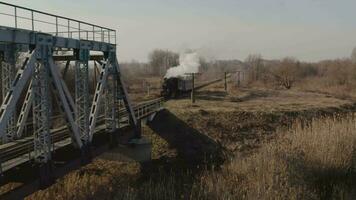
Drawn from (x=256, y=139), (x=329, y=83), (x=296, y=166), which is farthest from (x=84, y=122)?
(x=329, y=83)

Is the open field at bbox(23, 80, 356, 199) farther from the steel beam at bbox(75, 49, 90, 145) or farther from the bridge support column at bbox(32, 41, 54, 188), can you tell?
the steel beam at bbox(75, 49, 90, 145)

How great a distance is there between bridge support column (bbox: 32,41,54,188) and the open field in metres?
2.44

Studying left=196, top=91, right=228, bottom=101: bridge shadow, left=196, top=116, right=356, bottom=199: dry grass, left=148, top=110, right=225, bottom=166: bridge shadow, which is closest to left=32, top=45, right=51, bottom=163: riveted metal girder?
left=196, top=116, right=356, bottom=199: dry grass

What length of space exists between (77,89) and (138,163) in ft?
27.8

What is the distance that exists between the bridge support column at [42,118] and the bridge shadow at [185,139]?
1334cm

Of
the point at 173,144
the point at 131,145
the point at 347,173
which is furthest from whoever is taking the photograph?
the point at 173,144

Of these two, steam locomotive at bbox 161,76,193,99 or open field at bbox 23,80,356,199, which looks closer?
open field at bbox 23,80,356,199

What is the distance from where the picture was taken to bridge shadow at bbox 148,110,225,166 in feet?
97.0

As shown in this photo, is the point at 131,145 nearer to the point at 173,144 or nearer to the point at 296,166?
the point at 173,144

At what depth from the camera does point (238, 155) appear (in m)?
19.3

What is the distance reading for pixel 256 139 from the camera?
107 ft

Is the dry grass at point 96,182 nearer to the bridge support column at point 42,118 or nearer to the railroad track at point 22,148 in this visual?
the railroad track at point 22,148

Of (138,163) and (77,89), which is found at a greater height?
(77,89)

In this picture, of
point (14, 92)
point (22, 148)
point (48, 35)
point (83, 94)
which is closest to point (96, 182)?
point (83, 94)
